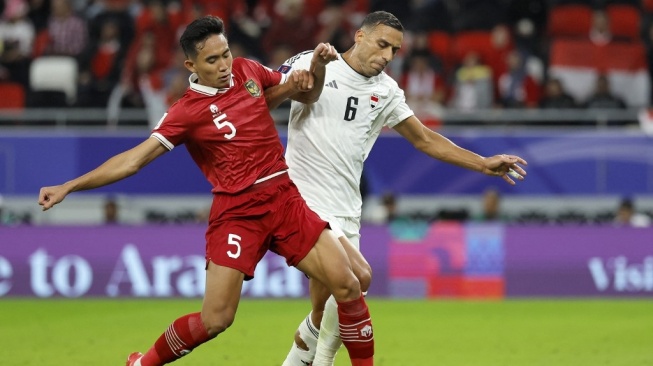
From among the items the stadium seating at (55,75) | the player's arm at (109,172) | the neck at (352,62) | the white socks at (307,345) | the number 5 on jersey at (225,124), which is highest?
the stadium seating at (55,75)

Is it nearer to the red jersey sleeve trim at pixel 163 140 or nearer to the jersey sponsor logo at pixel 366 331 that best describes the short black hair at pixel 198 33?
the red jersey sleeve trim at pixel 163 140

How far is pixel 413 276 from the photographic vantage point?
16.0m

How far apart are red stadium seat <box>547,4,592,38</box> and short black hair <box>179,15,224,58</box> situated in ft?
44.0

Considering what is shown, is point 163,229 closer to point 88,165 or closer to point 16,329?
point 88,165

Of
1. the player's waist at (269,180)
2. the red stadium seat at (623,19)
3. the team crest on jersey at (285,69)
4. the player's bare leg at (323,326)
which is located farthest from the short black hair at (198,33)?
the red stadium seat at (623,19)

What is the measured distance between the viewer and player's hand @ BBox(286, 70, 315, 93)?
7.80 metres

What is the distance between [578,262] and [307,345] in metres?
8.16

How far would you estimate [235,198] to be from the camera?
7.64 meters

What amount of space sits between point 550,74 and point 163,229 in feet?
23.0

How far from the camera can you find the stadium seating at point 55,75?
61.5 feet

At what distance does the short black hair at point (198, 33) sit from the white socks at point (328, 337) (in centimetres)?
207

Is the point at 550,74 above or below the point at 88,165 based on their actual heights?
above

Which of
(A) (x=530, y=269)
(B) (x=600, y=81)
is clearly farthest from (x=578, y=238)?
(B) (x=600, y=81)

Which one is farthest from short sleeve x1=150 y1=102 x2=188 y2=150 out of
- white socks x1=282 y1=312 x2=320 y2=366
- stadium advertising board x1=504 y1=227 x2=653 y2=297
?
stadium advertising board x1=504 y1=227 x2=653 y2=297
